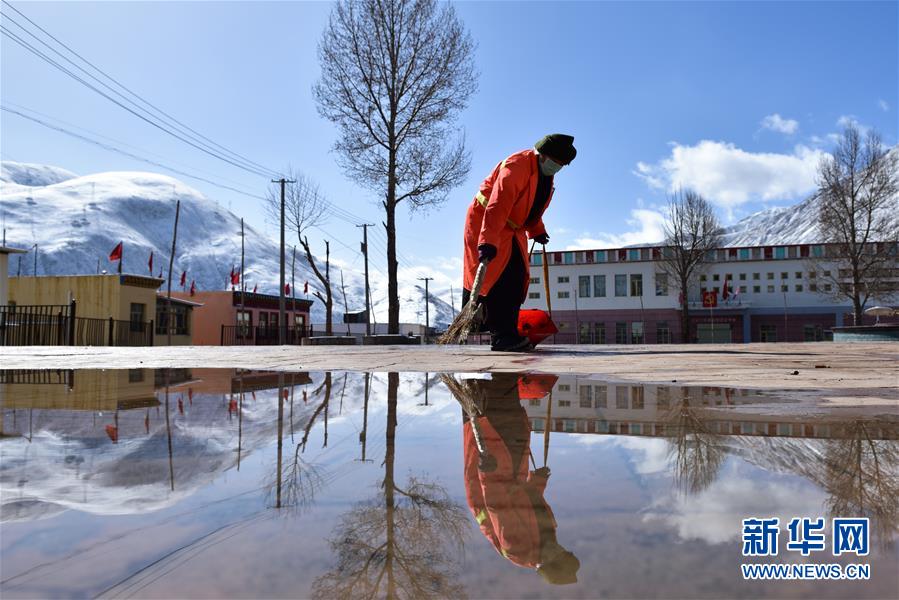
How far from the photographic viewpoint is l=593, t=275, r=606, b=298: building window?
46.4m

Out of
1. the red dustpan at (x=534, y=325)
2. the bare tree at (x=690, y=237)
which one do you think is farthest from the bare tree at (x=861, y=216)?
the red dustpan at (x=534, y=325)

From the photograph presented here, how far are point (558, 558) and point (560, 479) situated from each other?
28cm

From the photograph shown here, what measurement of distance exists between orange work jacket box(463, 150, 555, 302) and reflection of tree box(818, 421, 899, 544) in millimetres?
3696

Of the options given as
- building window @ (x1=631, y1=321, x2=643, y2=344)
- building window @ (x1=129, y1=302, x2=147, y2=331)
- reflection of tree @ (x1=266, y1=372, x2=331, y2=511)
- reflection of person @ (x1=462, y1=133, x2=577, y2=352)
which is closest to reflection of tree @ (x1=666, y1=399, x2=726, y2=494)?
reflection of tree @ (x1=266, y1=372, x2=331, y2=511)

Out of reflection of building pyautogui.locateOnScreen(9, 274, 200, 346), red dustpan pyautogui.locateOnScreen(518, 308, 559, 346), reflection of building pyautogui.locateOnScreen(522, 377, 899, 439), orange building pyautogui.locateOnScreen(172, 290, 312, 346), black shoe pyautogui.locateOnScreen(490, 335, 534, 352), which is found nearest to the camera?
reflection of building pyautogui.locateOnScreen(522, 377, 899, 439)

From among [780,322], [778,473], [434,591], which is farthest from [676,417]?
[780,322]

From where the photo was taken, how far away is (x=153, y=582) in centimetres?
54

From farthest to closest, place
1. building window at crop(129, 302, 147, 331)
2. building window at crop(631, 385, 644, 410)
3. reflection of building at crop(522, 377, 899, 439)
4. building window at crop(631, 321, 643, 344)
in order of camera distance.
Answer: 1. building window at crop(631, 321, 643, 344)
2. building window at crop(129, 302, 147, 331)
3. building window at crop(631, 385, 644, 410)
4. reflection of building at crop(522, 377, 899, 439)

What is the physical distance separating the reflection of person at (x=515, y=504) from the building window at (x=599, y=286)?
46.8m

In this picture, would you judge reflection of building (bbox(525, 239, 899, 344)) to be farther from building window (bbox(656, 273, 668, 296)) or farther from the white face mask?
the white face mask

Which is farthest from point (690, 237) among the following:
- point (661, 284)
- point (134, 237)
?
point (134, 237)

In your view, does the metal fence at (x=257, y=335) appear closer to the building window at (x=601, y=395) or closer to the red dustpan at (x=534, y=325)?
the red dustpan at (x=534, y=325)

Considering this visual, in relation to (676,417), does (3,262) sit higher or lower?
higher

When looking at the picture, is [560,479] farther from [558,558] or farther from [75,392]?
[75,392]
